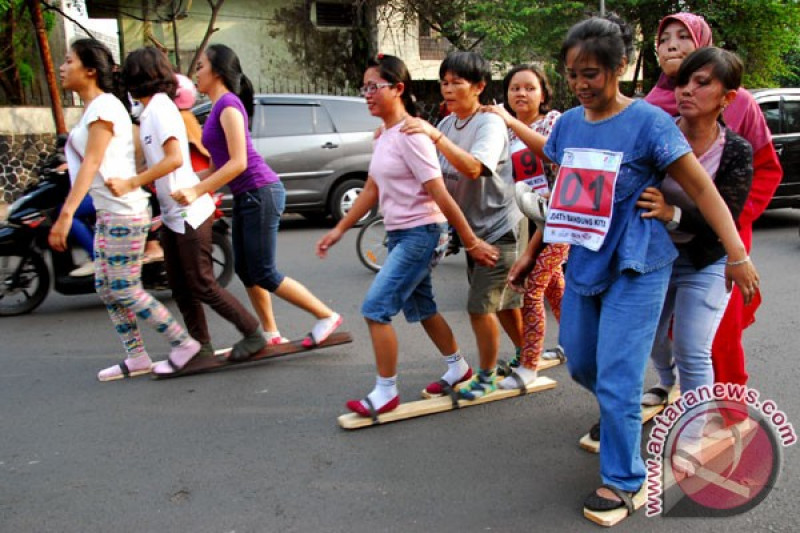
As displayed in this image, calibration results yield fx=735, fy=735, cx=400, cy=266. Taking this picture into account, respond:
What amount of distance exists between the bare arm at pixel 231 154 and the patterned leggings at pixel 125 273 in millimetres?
354

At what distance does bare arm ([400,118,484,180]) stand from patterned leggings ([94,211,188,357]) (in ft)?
5.79

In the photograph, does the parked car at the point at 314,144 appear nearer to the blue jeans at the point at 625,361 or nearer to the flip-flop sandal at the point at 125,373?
the flip-flop sandal at the point at 125,373

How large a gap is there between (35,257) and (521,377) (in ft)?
13.0

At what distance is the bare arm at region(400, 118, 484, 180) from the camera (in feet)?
10.5

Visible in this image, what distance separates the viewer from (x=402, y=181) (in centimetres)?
339

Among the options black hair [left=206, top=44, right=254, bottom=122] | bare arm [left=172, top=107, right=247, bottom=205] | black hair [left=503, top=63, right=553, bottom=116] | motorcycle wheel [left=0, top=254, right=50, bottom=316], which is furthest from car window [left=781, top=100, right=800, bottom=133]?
motorcycle wheel [left=0, top=254, right=50, bottom=316]

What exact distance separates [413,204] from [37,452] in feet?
6.80

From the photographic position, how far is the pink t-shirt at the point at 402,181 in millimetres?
3270

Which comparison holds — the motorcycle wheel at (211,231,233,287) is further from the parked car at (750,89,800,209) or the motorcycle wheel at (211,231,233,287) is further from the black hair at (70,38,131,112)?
the parked car at (750,89,800,209)

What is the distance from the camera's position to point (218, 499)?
2875 millimetres

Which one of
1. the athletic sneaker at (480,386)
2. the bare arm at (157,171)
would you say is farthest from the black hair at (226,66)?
the athletic sneaker at (480,386)

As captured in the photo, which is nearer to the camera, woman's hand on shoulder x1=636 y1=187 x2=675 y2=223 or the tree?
woman's hand on shoulder x1=636 y1=187 x2=675 y2=223

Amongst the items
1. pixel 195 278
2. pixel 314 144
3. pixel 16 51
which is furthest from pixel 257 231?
pixel 16 51

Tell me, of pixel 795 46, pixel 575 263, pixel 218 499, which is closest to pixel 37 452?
pixel 218 499
